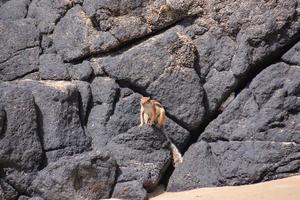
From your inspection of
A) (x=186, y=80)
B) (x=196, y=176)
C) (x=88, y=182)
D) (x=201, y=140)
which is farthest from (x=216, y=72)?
(x=88, y=182)

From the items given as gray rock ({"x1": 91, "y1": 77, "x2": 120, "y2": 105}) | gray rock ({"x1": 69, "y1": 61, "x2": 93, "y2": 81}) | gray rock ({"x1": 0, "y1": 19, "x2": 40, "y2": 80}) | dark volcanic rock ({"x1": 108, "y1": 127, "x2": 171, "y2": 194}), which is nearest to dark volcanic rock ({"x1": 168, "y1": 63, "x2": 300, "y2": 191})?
dark volcanic rock ({"x1": 108, "y1": 127, "x2": 171, "y2": 194})

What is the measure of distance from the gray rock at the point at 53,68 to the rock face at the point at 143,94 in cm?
2

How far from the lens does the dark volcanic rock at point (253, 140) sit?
9266mm

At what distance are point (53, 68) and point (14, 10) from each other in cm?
178

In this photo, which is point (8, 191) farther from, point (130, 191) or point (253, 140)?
point (253, 140)

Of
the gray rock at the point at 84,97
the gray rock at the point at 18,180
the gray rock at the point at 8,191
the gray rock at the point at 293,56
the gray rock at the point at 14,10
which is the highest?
the gray rock at the point at 293,56

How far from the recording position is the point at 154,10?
10469 millimetres

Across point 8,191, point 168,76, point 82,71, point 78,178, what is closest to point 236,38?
point 168,76

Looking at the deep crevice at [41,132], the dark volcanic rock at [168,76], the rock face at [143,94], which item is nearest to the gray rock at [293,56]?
the rock face at [143,94]

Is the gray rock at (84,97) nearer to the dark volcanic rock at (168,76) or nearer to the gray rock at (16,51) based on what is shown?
the dark volcanic rock at (168,76)

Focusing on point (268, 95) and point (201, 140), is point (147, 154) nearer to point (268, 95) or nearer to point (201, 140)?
point (201, 140)

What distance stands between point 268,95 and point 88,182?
3355 millimetres

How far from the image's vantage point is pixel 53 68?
10633mm

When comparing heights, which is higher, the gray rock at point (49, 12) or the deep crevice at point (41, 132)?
the gray rock at point (49, 12)
